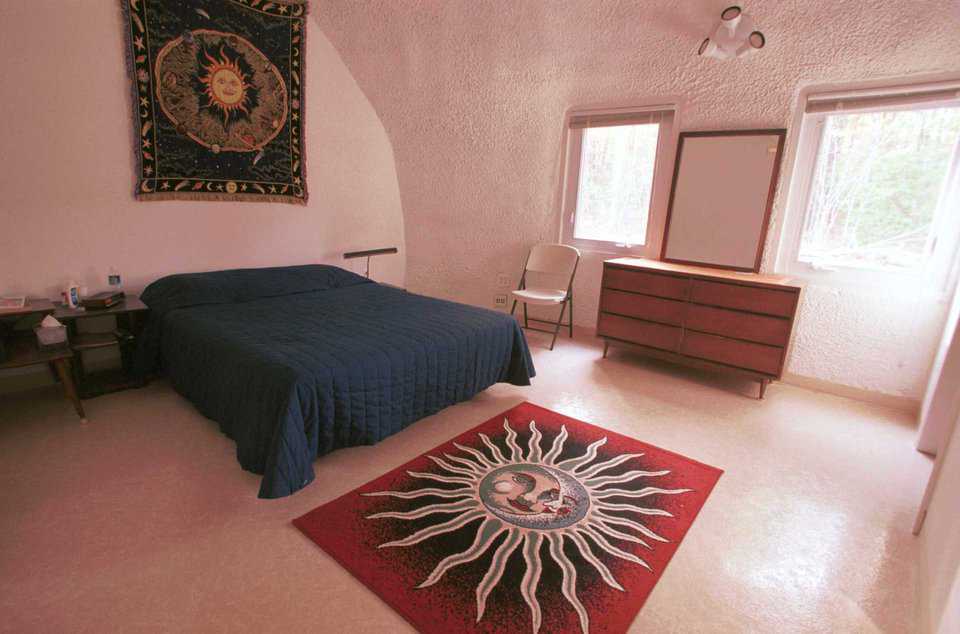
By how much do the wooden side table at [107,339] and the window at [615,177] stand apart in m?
3.31

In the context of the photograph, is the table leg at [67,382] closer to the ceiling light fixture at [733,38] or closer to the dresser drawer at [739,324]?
the dresser drawer at [739,324]

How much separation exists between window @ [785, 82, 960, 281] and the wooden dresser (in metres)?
0.39

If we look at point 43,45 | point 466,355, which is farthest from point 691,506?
point 43,45

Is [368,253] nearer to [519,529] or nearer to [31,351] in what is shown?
[31,351]

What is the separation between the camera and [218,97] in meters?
3.00

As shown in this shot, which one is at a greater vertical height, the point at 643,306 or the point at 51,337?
the point at 643,306

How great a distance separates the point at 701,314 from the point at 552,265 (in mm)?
1353

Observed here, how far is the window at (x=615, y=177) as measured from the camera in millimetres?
3684

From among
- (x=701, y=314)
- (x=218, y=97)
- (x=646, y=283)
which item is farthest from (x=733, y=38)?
(x=218, y=97)

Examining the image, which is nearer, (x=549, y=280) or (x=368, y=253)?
(x=368, y=253)

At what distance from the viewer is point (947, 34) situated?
253 cm

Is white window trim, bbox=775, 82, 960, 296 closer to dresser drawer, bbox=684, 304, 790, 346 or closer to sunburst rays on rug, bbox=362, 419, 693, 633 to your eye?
dresser drawer, bbox=684, 304, 790, 346

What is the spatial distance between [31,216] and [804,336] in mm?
4717

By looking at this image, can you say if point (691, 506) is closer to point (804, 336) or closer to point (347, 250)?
point (804, 336)
